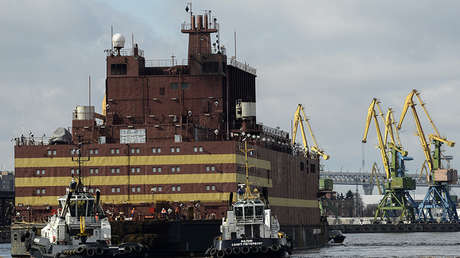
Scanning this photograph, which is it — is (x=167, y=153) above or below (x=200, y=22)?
below

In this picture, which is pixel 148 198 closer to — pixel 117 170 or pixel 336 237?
pixel 117 170

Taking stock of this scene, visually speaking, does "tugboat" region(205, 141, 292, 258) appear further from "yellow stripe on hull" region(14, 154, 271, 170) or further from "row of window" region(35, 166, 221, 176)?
"yellow stripe on hull" region(14, 154, 271, 170)

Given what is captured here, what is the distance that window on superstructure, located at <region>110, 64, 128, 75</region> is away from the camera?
456 ft

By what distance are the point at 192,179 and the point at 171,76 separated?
1974 centimetres

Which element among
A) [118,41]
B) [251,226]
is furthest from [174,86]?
[251,226]

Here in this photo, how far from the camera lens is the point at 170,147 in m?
124

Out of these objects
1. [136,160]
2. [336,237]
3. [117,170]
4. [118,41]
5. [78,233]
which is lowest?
[336,237]

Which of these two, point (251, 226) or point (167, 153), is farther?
point (167, 153)

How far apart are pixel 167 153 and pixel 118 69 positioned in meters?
20.1

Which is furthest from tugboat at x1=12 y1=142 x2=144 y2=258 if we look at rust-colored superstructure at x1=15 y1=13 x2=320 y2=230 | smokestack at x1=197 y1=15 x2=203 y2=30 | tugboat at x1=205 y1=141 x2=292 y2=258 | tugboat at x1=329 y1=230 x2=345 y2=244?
tugboat at x1=329 y1=230 x2=345 y2=244

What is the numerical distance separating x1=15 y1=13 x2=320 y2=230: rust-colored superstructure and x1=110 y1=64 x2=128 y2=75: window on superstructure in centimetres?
13

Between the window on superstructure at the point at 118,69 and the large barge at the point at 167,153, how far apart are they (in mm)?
131

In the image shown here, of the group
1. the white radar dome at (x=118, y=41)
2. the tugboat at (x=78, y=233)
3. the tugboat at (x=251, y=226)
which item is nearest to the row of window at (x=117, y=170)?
the tugboat at (x=251, y=226)

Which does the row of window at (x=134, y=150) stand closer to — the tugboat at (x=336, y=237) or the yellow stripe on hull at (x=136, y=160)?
the yellow stripe on hull at (x=136, y=160)
